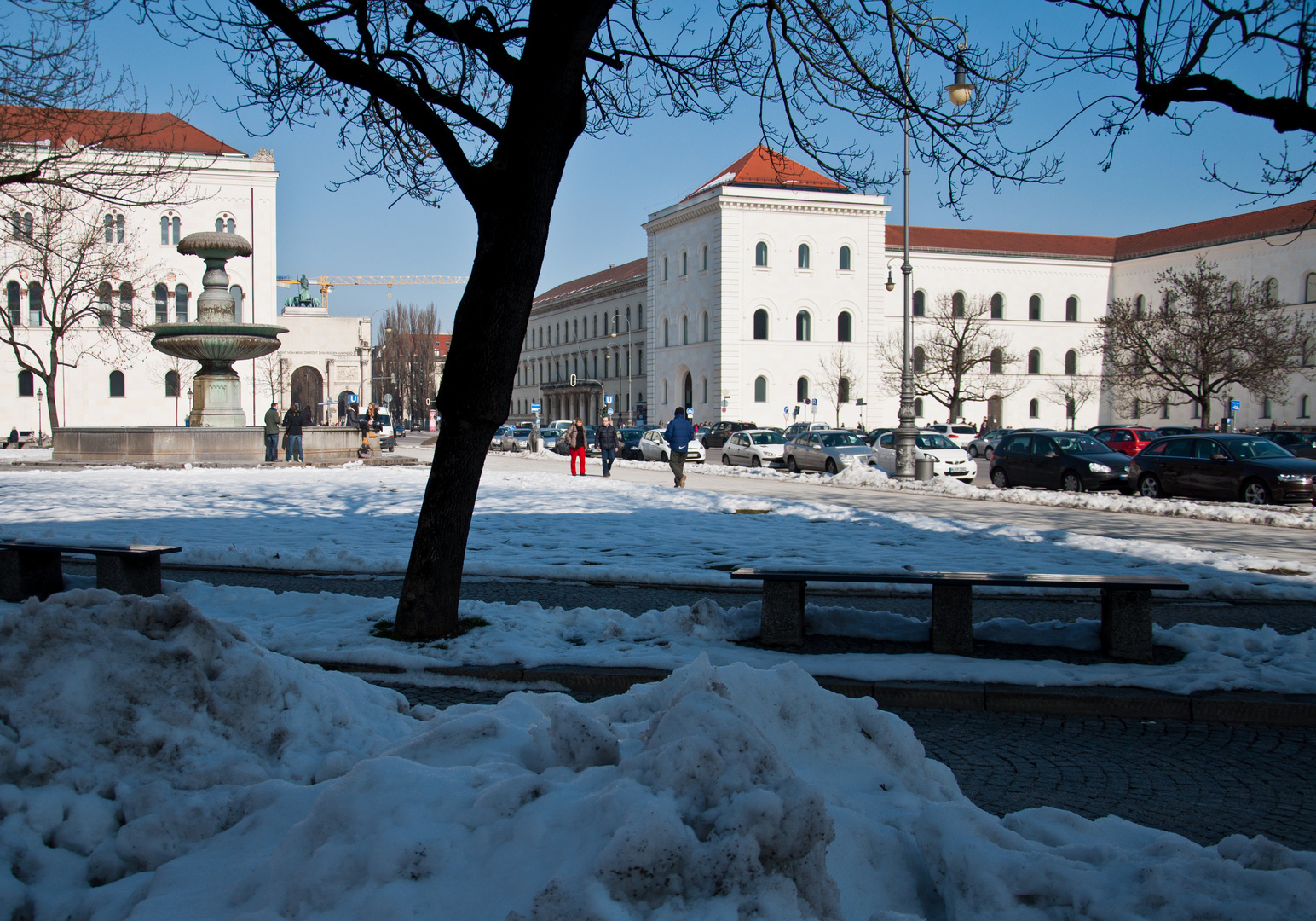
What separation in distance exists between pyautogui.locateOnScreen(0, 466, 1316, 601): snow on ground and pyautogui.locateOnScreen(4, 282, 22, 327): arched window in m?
50.0

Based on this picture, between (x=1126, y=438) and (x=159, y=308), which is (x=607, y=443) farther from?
(x=159, y=308)

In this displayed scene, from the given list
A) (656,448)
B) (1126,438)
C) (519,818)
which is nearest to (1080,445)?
(1126,438)

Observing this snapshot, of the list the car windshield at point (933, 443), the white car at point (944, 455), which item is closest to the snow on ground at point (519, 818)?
the white car at point (944, 455)

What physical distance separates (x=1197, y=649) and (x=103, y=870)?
6668mm

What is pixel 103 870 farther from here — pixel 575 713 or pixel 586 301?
pixel 586 301

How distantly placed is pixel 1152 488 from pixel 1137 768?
64.7 feet

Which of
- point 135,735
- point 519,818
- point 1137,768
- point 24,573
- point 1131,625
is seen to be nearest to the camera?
point 519,818

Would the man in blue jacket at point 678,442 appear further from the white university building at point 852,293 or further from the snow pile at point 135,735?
the white university building at point 852,293

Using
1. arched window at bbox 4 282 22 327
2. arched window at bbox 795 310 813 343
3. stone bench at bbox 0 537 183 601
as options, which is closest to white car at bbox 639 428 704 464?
stone bench at bbox 0 537 183 601

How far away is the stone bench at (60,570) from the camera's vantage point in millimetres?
8289

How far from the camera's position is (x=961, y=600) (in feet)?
23.1

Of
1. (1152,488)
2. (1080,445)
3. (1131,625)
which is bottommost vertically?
(1152,488)

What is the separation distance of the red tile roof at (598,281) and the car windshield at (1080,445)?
73.9 metres

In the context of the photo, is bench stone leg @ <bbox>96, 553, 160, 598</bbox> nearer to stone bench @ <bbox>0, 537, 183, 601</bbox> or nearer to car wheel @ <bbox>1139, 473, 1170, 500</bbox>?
stone bench @ <bbox>0, 537, 183, 601</bbox>
